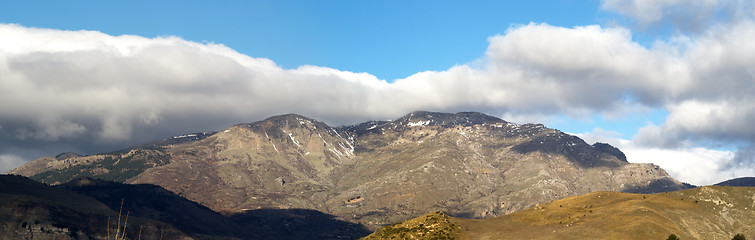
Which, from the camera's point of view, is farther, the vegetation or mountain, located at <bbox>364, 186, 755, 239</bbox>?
the vegetation

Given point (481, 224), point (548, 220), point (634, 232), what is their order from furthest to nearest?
1. point (481, 224)
2. point (548, 220)
3. point (634, 232)

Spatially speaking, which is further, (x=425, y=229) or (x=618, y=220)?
(x=425, y=229)

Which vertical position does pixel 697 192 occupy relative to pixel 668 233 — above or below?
above

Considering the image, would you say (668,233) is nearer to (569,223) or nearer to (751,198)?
(569,223)

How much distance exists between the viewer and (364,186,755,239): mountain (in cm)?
13112

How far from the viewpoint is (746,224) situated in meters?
151

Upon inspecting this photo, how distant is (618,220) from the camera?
441 feet

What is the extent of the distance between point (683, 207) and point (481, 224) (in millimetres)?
54581

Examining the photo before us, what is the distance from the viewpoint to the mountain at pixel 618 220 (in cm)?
13112

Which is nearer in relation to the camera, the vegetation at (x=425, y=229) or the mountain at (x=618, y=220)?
the mountain at (x=618, y=220)

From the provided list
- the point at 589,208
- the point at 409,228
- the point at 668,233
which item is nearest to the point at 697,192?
the point at 589,208

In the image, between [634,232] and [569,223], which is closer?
[634,232]

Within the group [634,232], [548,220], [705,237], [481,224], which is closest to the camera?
[634,232]

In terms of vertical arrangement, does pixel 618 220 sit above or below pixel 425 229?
above
